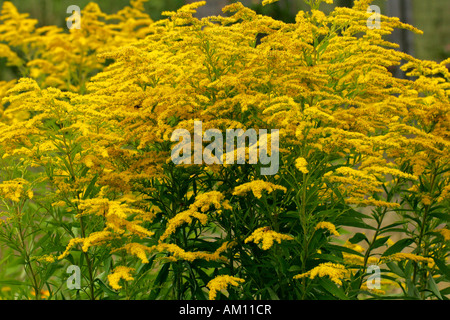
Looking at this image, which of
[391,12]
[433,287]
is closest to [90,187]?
[433,287]

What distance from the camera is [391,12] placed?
21.7 feet

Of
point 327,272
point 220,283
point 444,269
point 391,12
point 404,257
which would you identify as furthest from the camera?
point 391,12

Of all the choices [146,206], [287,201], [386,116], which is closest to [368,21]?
[386,116]

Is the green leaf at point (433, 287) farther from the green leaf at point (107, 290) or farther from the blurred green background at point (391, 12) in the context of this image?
the blurred green background at point (391, 12)

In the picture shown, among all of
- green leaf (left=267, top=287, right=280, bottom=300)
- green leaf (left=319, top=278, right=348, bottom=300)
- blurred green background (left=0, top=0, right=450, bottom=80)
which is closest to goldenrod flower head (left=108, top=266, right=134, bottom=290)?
green leaf (left=267, top=287, right=280, bottom=300)

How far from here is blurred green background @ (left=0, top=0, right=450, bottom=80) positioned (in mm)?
6586

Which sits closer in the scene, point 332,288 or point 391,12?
point 332,288

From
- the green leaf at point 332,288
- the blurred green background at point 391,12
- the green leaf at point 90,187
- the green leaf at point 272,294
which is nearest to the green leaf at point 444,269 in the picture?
the green leaf at point 332,288

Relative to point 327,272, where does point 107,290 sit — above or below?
below

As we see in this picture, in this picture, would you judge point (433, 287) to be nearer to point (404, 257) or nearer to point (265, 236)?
point (404, 257)

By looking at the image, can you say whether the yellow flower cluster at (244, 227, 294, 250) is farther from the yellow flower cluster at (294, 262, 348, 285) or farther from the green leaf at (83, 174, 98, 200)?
the green leaf at (83, 174, 98, 200)

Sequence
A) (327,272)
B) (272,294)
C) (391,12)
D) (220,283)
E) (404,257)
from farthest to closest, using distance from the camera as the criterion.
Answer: (391,12) < (404,257) < (272,294) < (220,283) < (327,272)

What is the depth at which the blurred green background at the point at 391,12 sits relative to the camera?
21.6 ft

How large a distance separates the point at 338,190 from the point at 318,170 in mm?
197
